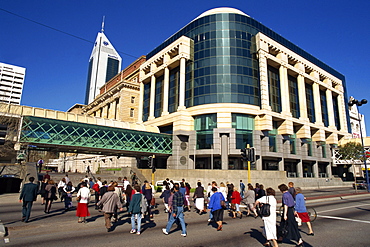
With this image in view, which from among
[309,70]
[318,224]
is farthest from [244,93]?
[318,224]

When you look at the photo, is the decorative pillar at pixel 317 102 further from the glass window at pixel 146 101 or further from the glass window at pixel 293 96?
the glass window at pixel 146 101

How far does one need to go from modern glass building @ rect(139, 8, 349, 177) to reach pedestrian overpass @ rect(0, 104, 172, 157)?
15.4 feet

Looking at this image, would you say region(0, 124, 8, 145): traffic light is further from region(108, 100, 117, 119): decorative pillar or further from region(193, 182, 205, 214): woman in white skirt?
region(108, 100, 117, 119): decorative pillar

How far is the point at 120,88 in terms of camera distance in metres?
57.2

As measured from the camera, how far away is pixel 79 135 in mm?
33031

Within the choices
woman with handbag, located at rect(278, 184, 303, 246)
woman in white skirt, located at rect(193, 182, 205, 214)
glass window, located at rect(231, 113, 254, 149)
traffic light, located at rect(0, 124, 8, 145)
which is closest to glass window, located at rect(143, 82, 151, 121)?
glass window, located at rect(231, 113, 254, 149)

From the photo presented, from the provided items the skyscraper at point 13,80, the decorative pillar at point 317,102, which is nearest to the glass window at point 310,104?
the decorative pillar at point 317,102

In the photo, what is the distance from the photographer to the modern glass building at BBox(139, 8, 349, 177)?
38531 mm

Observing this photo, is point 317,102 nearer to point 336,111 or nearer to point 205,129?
point 336,111

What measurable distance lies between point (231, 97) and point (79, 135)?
2296 centimetres

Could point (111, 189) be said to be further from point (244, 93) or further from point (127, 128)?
point (244, 93)

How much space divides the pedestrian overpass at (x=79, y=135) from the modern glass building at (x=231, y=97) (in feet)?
15.4

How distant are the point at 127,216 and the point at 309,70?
2092 inches

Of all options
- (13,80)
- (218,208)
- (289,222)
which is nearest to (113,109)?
(218,208)
